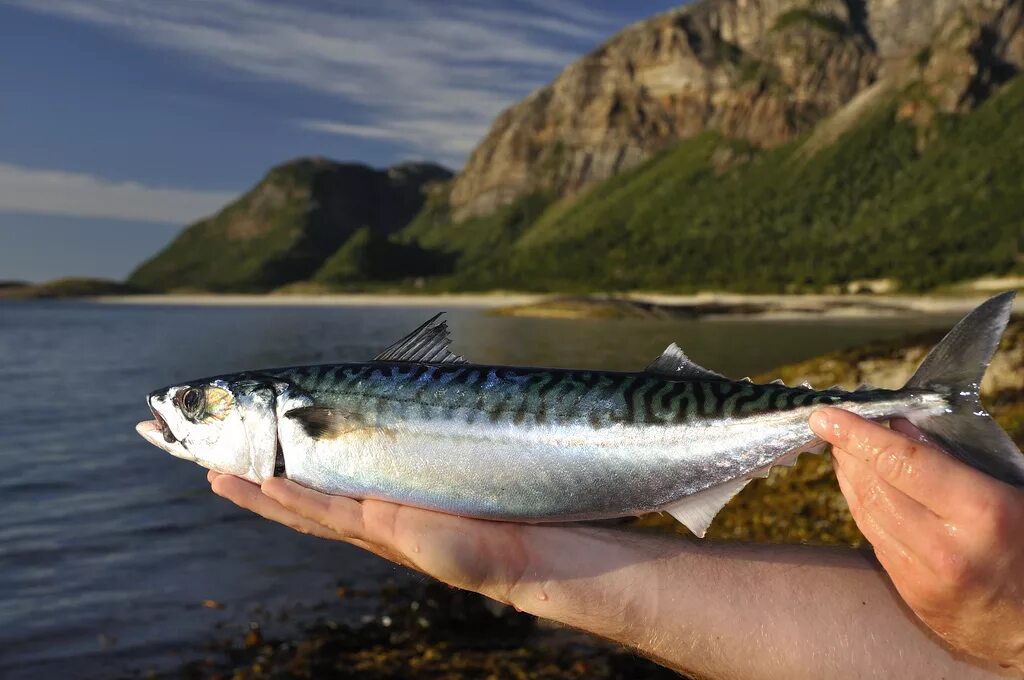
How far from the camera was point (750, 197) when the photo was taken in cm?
19088

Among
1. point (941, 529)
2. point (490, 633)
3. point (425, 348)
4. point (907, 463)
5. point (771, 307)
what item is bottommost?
point (490, 633)

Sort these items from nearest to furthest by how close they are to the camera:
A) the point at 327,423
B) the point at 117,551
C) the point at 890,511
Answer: the point at 890,511 → the point at 327,423 → the point at 117,551

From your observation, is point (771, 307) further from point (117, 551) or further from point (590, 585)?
point (590, 585)

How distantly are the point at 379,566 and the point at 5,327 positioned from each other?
112 metres

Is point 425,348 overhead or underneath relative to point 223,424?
overhead

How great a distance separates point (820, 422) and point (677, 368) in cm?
117

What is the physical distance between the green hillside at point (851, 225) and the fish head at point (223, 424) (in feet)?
379

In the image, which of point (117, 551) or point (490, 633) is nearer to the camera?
point (490, 633)

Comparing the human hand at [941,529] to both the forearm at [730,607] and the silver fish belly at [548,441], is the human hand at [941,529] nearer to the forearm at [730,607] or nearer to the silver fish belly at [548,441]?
the forearm at [730,607]

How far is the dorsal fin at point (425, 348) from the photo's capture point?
4809 millimetres

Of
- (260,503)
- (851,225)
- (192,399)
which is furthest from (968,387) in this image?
(851,225)

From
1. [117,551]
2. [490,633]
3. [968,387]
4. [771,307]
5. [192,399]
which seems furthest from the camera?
[771,307]

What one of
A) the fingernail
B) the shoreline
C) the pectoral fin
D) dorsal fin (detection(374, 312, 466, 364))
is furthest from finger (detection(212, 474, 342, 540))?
the shoreline

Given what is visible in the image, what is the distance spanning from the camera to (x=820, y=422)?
3438mm
